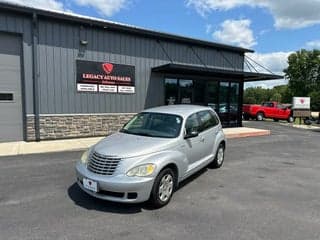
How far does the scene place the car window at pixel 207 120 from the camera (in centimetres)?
690

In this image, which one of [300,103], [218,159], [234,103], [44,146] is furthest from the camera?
[300,103]

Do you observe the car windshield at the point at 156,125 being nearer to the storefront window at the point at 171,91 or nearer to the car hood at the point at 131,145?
the car hood at the point at 131,145

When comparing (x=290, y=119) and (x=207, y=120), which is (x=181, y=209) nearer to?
(x=207, y=120)

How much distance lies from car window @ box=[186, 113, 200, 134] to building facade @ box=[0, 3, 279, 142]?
7335 mm

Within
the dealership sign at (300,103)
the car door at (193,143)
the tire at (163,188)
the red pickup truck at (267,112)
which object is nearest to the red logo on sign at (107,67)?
the car door at (193,143)

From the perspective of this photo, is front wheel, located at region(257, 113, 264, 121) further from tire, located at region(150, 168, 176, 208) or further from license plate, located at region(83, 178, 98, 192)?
license plate, located at region(83, 178, 98, 192)

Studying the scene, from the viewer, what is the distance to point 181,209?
4.95 m

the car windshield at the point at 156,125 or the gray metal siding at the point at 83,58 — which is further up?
the gray metal siding at the point at 83,58

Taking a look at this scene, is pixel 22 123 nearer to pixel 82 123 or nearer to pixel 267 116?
pixel 82 123

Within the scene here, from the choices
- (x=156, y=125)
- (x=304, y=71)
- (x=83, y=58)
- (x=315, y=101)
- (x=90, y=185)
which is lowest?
(x=90, y=185)

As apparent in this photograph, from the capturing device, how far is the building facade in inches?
447

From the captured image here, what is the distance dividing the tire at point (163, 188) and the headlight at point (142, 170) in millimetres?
195

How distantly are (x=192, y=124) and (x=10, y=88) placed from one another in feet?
27.3

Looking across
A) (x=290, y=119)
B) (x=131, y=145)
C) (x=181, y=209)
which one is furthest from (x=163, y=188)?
(x=290, y=119)
